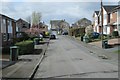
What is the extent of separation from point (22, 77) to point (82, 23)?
161481mm

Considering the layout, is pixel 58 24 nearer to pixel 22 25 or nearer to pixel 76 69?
pixel 22 25

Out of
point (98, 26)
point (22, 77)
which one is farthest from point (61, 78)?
point (98, 26)

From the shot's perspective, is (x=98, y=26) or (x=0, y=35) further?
(x=98, y=26)

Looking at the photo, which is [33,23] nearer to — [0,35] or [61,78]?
[0,35]

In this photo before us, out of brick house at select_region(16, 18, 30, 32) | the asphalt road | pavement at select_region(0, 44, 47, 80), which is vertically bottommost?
the asphalt road

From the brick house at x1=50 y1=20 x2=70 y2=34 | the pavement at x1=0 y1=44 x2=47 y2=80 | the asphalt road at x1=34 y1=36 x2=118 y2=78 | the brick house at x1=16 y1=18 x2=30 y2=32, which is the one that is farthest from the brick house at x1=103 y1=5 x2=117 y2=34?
the brick house at x1=50 y1=20 x2=70 y2=34

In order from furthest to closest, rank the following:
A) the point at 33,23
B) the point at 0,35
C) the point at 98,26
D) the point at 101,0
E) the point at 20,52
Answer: the point at 33,23, the point at 98,26, the point at 0,35, the point at 101,0, the point at 20,52

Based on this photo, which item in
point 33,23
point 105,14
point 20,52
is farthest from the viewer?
point 33,23

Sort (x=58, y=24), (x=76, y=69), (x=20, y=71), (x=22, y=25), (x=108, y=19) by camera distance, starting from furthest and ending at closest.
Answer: (x=58, y=24)
(x=22, y=25)
(x=108, y=19)
(x=76, y=69)
(x=20, y=71)

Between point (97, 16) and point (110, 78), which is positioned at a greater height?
point (97, 16)

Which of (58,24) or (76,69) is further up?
(58,24)

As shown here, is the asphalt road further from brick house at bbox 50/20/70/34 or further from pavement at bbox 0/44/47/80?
brick house at bbox 50/20/70/34

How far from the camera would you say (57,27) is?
18412 centimetres

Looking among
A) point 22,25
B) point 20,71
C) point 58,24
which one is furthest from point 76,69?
point 58,24
